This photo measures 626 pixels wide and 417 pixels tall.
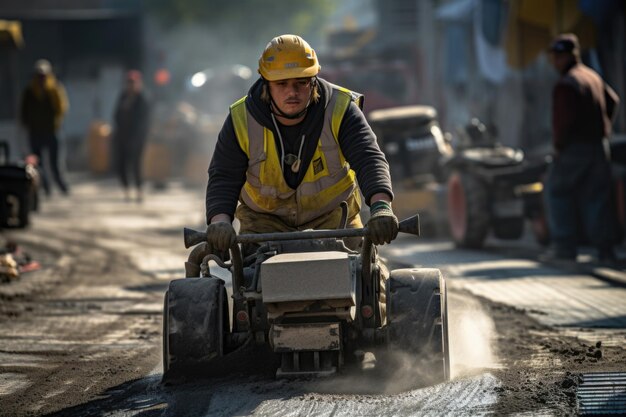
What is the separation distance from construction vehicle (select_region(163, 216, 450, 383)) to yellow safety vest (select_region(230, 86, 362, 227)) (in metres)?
0.34

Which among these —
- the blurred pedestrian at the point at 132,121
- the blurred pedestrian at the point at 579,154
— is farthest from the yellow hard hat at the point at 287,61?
the blurred pedestrian at the point at 132,121

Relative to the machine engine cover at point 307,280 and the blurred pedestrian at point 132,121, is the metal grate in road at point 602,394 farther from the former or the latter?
the blurred pedestrian at point 132,121

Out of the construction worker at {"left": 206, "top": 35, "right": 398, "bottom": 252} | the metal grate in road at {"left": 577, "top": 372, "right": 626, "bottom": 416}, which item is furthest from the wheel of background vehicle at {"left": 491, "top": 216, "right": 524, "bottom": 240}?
the metal grate in road at {"left": 577, "top": 372, "right": 626, "bottom": 416}

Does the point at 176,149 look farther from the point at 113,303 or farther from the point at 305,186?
the point at 305,186

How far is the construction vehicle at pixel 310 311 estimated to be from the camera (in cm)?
636

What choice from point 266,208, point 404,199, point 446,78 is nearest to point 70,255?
point 404,199

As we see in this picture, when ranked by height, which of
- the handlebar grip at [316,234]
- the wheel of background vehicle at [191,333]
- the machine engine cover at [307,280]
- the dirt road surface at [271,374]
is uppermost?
the handlebar grip at [316,234]

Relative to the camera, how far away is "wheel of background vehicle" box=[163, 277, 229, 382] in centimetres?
675

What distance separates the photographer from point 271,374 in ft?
22.5

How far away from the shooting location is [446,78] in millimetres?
30438

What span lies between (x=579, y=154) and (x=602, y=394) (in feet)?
23.1

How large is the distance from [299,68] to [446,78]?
2370 cm

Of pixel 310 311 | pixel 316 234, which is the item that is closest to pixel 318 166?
pixel 316 234

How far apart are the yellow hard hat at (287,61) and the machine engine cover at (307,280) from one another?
1.11 metres
